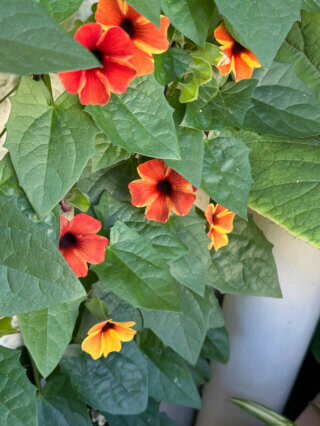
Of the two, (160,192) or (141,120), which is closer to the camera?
(141,120)

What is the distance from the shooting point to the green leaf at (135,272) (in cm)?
59

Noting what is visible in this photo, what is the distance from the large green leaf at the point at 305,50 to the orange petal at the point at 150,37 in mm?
249

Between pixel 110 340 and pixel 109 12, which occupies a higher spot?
pixel 109 12

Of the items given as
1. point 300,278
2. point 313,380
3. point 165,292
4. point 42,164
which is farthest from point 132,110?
point 313,380

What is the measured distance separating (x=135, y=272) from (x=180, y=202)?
11 centimetres

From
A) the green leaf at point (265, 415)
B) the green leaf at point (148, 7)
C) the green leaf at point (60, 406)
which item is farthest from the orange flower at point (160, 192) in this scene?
the green leaf at point (265, 415)

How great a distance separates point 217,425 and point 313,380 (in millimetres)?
299

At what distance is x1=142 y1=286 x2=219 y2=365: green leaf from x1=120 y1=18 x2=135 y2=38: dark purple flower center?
410 mm

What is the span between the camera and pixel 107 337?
2.24 feet

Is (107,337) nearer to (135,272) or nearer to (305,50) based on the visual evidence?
(135,272)

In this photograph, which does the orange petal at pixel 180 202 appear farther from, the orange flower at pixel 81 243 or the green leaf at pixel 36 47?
the green leaf at pixel 36 47

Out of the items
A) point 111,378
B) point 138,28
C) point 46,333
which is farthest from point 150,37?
point 111,378

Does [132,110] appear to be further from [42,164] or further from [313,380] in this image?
[313,380]

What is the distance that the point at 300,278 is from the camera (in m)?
0.98
